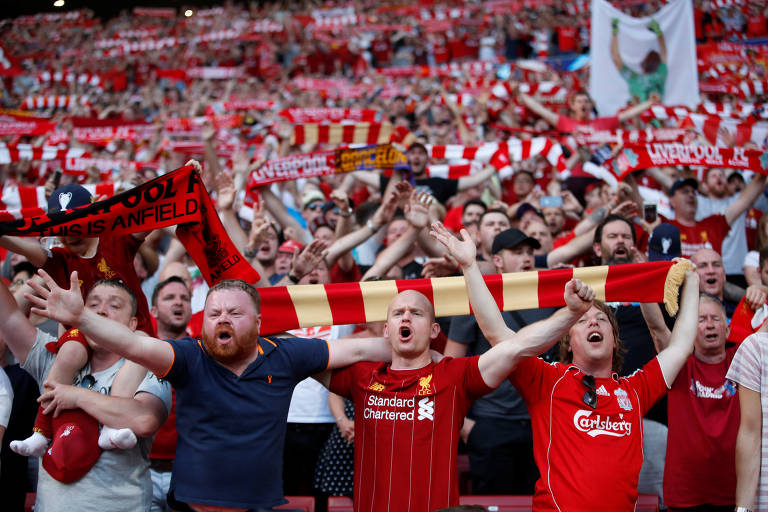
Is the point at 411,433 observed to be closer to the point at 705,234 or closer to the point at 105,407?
the point at 105,407

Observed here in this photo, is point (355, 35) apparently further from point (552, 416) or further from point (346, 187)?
point (552, 416)

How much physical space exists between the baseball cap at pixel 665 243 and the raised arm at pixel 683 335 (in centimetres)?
90

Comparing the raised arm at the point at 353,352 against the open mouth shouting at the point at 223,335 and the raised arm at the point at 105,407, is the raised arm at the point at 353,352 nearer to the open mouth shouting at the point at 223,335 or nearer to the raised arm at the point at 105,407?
the open mouth shouting at the point at 223,335

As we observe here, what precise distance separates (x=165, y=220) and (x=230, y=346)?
3.49 ft

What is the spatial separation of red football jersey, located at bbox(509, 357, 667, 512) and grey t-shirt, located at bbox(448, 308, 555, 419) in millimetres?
776

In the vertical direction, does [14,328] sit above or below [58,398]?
above

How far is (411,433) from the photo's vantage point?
387 cm

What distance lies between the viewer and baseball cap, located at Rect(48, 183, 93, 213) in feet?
15.0

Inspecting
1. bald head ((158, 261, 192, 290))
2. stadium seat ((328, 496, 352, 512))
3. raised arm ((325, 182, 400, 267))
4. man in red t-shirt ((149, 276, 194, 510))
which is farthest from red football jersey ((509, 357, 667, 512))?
bald head ((158, 261, 192, 290))

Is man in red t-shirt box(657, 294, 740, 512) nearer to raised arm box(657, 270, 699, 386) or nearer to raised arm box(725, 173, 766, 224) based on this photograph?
raised arm box(657, 270, 699, 386)

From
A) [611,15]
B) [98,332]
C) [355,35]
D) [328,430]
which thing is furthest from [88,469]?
[355,35]

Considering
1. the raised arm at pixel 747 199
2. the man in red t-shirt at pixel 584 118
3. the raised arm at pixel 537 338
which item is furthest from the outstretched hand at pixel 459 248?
the man in red t-shirt at pixel 584 118

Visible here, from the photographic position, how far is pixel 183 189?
4465mm

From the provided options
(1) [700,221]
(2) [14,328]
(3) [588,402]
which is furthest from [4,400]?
(1) [700,221]
